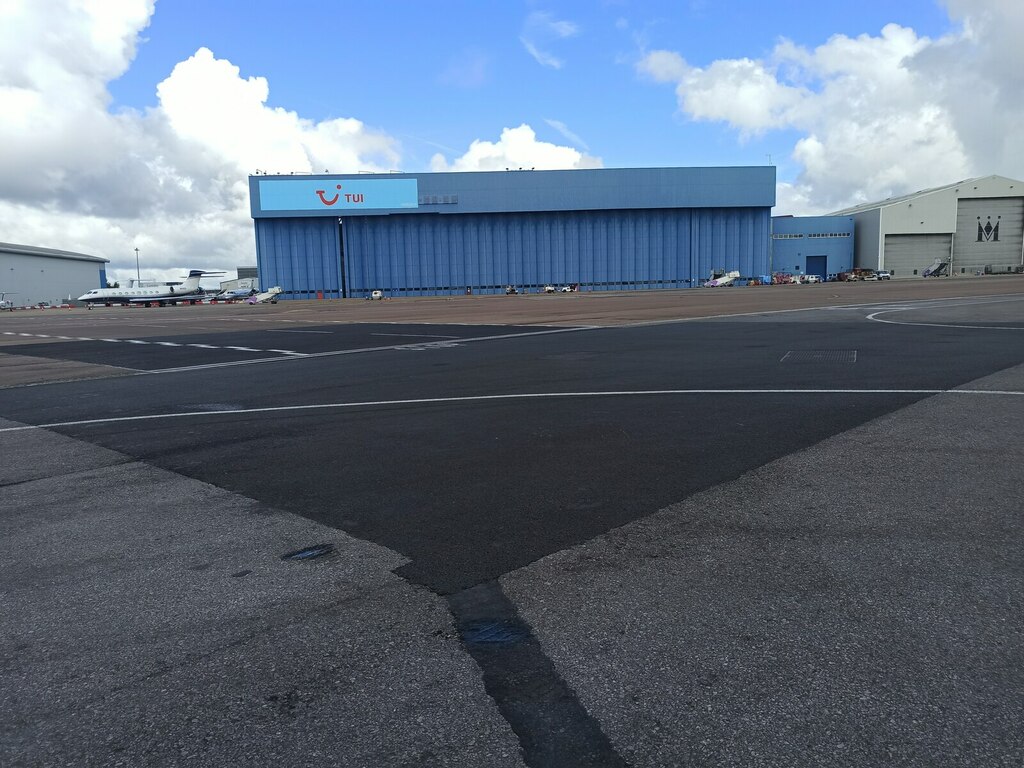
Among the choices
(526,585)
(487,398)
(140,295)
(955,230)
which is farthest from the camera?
(955,230)

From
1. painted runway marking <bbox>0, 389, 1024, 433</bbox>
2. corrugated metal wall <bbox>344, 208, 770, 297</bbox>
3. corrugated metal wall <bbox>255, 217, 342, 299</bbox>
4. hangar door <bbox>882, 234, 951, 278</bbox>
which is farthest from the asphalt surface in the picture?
hangar door <bbox>882, 234, 951, 278</bbox>

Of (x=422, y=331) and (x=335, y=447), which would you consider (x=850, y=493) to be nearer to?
(x=335, y=447)

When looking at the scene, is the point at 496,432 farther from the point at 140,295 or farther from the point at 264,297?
the point at 140,295

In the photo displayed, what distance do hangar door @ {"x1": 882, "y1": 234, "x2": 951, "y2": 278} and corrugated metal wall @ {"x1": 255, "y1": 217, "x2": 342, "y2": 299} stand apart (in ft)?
245

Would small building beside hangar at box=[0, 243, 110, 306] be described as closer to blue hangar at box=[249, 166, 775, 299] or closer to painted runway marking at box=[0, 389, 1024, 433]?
blue hangar at box=[249, 166, 775, 299]

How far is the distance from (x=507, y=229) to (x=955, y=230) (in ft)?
198

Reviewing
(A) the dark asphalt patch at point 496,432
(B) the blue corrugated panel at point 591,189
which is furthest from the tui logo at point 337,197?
(A) the dark asphalt patch at point 496,432

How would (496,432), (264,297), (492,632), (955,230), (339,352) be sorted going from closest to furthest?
(492,632)
(496,432)
(339,352)
(264,297)
(955,230)

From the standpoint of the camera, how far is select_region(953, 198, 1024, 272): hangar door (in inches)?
4006

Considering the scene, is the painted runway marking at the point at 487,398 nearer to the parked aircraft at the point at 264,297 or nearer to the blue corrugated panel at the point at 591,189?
the parked aircraft at the point at 264,297

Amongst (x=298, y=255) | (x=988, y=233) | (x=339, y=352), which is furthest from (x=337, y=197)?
(x=988, y=233)

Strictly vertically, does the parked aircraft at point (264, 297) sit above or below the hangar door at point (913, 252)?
below

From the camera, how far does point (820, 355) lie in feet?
45.3

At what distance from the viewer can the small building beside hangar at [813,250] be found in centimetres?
10775
